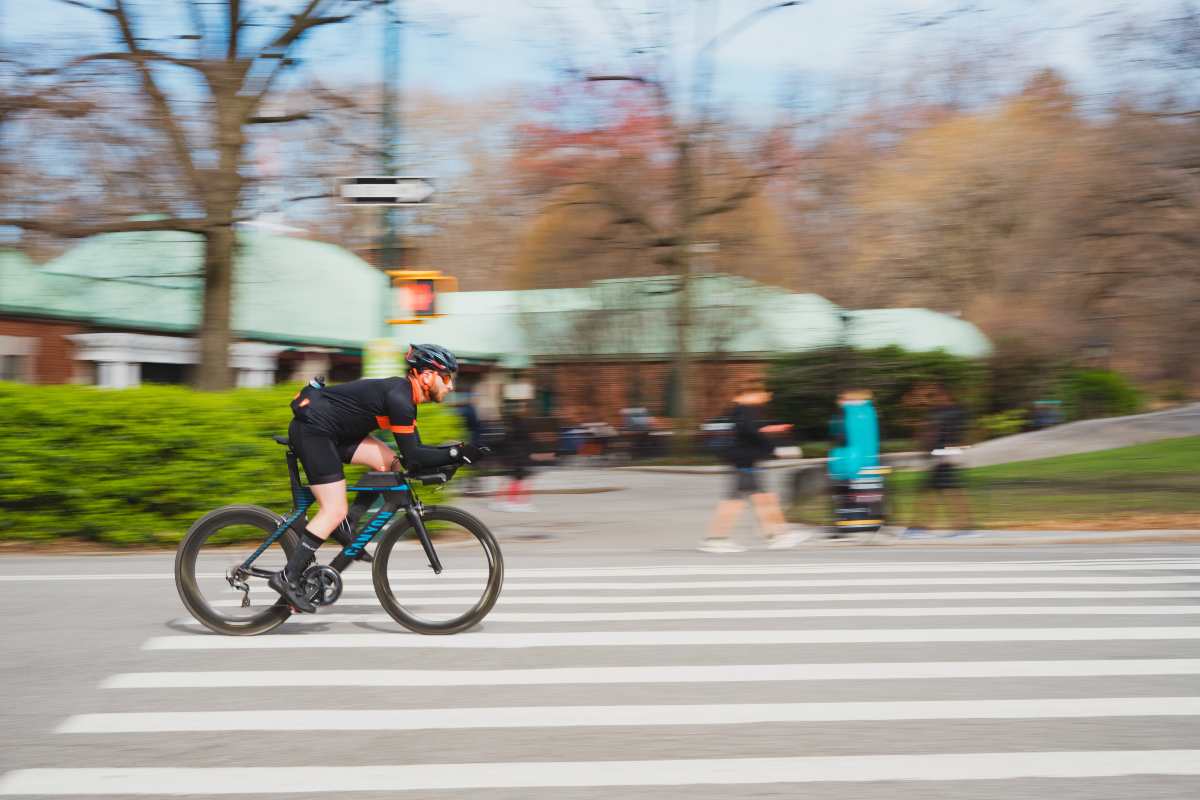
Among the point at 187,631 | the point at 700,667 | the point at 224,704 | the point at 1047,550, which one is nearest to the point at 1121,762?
the point at 700,667

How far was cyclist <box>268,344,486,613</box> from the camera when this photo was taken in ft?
22.7

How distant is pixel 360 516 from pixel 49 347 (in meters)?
19.6

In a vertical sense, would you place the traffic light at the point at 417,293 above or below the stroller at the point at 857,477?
above

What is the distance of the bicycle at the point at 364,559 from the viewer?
23.1ft

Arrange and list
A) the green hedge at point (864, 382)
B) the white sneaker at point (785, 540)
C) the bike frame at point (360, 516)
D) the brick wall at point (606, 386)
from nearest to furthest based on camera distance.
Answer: the bike frame at point (360, 516)
the white sneaker at point (785, 540)
the green hedge at point (864, 382)
the brick wall at point (606, 386)

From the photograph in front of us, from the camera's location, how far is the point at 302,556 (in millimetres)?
6969

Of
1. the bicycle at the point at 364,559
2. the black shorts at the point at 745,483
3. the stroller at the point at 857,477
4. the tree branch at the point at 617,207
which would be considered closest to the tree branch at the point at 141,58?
the black shorts at the point at 745,483

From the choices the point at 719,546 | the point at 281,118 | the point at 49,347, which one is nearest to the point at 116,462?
the point at 719,546

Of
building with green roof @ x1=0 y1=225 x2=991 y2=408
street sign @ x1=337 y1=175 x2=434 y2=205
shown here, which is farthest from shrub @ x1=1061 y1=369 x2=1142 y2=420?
street sign @ x1=337 y1=175 x2=434 y2=205

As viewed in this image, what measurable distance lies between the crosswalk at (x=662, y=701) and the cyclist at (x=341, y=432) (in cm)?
51

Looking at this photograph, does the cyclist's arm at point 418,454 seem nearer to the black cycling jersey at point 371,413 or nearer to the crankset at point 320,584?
the black cycling jersey at point 371,413

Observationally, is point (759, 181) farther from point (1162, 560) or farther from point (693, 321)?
point (1162, 560)

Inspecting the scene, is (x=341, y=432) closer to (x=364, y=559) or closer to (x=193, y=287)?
(x=364, y=559)

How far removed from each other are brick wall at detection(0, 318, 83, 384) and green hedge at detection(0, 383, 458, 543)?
1264 cm
